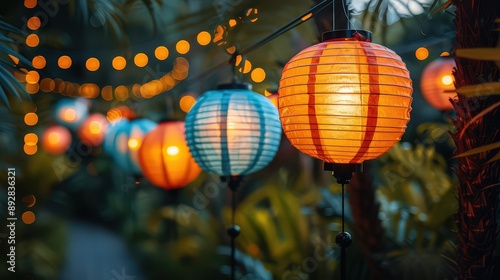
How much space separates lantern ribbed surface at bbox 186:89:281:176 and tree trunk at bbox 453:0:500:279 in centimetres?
63

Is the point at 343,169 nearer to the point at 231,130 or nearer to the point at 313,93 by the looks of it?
the point at 313,93

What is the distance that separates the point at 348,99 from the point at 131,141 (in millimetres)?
1862

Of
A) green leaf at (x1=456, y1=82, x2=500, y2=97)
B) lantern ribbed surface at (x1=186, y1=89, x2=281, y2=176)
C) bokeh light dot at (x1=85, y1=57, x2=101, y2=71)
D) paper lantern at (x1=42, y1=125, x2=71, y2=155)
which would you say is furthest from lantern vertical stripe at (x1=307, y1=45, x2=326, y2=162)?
bokeh light dot at (x1=85, y1=57, x2=101, y2=71)

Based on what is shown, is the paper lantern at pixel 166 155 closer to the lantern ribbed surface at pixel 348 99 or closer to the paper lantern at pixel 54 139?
the lantern ribbed surface at pixel 348 99

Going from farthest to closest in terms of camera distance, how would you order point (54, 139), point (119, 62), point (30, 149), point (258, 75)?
1. point (30, 149)
2. point (119, 62)
3. point (54, 139)
4. point (258, 75)

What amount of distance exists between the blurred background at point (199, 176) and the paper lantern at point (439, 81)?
9 cm

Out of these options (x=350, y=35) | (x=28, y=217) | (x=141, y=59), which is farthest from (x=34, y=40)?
(x=350, y=35)

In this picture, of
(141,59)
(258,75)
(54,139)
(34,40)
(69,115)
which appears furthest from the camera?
(141,59)

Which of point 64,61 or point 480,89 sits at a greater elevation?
point 64,61

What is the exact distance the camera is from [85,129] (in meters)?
4.81

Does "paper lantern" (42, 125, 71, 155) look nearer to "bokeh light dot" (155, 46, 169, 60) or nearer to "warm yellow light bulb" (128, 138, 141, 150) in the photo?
"bokeh light dot" (155, 46, 169, 60)

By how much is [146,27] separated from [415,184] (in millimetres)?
3256

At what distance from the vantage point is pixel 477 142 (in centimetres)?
126

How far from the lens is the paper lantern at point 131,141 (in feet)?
9.06
